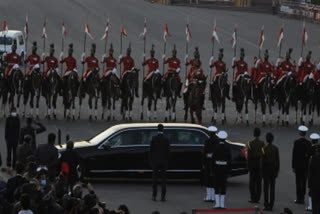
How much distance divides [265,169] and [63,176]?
5.18 metres

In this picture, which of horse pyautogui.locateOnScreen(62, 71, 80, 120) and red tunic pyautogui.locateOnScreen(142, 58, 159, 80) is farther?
red tunic pyautogui.locateOnScreen(142, 58, 159, 80)

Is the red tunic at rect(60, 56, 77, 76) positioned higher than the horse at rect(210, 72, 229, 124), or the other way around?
the red tunic at rect(60, 56, 77, 76)

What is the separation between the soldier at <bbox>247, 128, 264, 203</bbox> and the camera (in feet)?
76.8

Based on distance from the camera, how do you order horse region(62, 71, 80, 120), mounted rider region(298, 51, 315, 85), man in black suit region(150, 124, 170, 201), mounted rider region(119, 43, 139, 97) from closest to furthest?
man in black suit region(150, 124, 170, 201)
horse region(62, 71, 80, 120)
mounted rider region(119, 43, 139, 97)
mounted rider region(298, 51, 315, 85)

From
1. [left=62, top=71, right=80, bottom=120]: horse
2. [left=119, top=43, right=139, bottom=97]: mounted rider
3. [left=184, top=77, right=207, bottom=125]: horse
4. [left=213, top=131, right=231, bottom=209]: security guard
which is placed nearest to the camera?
[left=213, top=131, right=231, bottom=209]: security guard

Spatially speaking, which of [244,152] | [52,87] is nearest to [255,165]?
[244,152]

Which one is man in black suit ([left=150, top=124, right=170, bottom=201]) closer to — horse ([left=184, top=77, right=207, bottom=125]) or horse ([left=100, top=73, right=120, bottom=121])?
horse ([left=184, top=77, right=207, bottom=125])

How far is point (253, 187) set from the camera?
23.6 meters

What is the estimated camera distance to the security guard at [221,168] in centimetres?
2261

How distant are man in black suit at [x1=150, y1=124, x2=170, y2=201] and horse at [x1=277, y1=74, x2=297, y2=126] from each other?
40.5 ft

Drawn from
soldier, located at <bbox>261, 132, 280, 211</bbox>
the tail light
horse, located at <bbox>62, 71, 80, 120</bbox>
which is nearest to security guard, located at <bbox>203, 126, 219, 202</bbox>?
soldier, located at <bbox>261, 132, 280, 211</bbox>

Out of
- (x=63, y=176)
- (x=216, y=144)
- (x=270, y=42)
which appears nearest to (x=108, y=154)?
(x=216, y=144)

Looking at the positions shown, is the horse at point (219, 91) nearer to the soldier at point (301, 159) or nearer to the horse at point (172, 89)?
the horse at point (172, 89)

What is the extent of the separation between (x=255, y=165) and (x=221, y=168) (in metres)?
0.97
